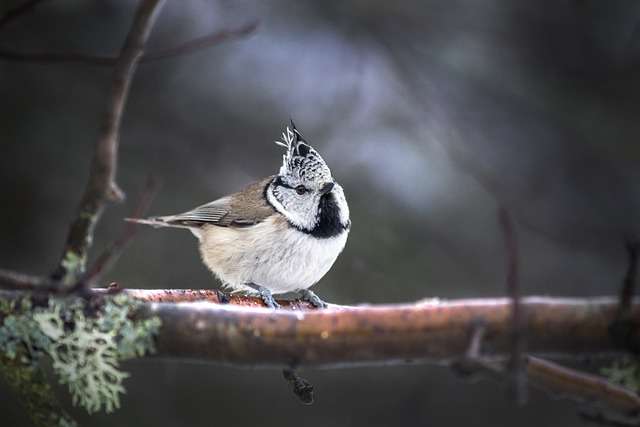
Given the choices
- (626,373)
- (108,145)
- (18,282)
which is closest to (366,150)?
(108,145)

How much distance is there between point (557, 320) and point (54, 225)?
4.32 m

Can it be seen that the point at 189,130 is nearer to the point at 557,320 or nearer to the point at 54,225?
the point at 54,225

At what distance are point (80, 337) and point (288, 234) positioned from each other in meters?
1.86

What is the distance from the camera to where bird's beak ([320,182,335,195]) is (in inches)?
160

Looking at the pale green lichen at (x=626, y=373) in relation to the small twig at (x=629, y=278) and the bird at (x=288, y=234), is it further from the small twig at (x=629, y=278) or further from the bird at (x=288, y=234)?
the bird at (x=288, y=234)

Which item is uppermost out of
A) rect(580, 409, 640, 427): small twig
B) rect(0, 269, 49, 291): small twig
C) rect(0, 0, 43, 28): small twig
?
rect(0, 0, 43, 28): small twig

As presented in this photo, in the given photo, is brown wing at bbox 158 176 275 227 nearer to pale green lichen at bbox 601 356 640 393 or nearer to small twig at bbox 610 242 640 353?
pale green lichen at bbox 601 356 640 393

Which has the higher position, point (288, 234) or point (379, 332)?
point (288, 234)

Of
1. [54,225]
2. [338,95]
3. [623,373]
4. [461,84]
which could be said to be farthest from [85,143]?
[623,373]

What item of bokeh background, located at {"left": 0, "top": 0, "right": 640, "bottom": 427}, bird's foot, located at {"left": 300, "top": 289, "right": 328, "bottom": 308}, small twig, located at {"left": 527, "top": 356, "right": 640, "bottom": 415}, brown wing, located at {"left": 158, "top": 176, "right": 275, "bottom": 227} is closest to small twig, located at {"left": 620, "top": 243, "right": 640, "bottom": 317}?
small twig, located at {"left": 527, "top": 356, "right": 640, "bottom": 415}

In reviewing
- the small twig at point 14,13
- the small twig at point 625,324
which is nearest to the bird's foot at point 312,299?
the small twig at point 625,324

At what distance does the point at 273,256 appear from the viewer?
13.3ft

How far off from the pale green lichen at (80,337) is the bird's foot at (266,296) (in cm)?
144

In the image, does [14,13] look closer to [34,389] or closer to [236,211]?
[34,389]
